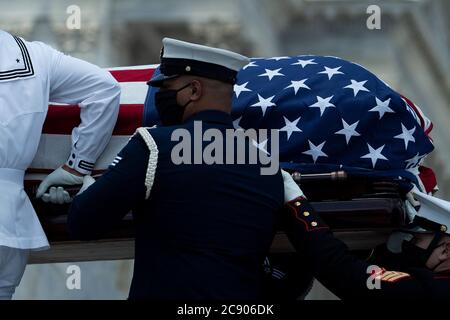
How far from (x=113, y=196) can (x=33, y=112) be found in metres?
0.85

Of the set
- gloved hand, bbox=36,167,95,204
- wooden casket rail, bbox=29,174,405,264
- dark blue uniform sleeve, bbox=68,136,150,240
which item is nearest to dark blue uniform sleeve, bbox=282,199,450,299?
wooden casket rail, bbox=29,174,405,264

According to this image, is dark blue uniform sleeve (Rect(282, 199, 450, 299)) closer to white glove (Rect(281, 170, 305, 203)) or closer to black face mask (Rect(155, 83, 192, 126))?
white glove (Rect(281, 170, 305, 203))

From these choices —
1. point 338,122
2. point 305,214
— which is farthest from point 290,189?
point 338,122

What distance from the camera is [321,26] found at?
771 inches

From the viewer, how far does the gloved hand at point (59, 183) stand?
520 centimetres

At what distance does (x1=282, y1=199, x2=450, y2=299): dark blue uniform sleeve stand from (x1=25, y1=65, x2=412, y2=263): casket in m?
0.39

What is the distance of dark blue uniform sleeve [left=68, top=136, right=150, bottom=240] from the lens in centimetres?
438

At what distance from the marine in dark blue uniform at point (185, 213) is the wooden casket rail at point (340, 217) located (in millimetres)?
490

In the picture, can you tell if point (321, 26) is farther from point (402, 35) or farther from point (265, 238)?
point (265, 238)

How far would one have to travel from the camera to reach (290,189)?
4.66 meters

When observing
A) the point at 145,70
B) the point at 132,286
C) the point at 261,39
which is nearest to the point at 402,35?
the point at 261,39

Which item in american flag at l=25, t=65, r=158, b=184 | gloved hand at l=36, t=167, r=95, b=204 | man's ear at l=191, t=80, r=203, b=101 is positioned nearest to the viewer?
man's ear at l=191, t=80, r=203, b=101

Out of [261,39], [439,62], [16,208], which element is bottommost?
[439,62]

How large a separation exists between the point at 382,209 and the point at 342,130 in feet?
1.25
